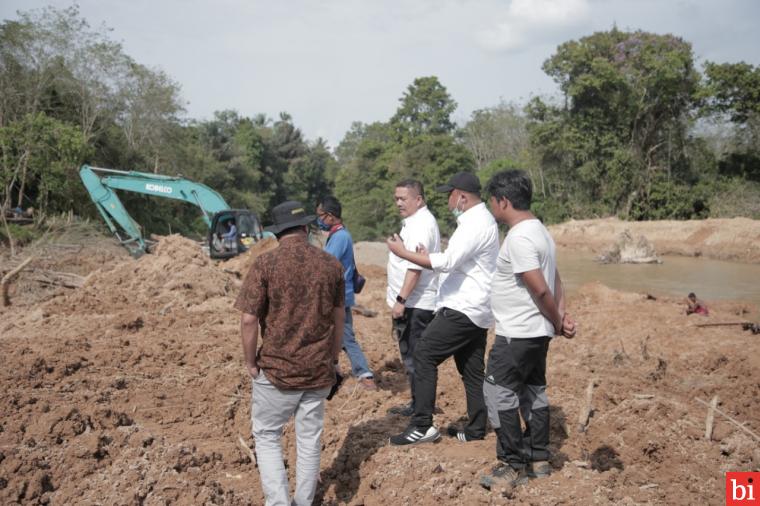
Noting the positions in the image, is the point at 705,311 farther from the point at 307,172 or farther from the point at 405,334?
the point at 307,172

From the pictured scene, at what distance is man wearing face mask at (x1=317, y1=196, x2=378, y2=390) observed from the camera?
546cm

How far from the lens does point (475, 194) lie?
4.31m

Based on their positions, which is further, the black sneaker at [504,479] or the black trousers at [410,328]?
the black trousers at [410,328]

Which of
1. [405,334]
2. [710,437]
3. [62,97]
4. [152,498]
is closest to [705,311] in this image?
[710,437]

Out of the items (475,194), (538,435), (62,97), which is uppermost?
(62,97)

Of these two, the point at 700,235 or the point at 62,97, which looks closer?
the point at 62,97

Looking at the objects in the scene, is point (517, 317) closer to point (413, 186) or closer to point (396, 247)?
point (396, 247)

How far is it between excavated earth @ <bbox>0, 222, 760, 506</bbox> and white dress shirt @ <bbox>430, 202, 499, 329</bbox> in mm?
1007

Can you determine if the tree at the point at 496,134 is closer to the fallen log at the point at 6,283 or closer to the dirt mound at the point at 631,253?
the dirt mound at the point at 631,253

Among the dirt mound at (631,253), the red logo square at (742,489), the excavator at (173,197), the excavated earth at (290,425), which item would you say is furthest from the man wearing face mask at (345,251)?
the dirt mound at (631,253)

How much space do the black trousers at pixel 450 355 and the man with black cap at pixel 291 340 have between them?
0.89 meters

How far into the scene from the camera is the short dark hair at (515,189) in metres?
3.66

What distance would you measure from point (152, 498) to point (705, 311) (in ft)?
35.8

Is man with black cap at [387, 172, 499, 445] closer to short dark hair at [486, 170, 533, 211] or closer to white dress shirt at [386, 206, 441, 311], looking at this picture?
white dress shirt at [386, 206, 441, 311]
